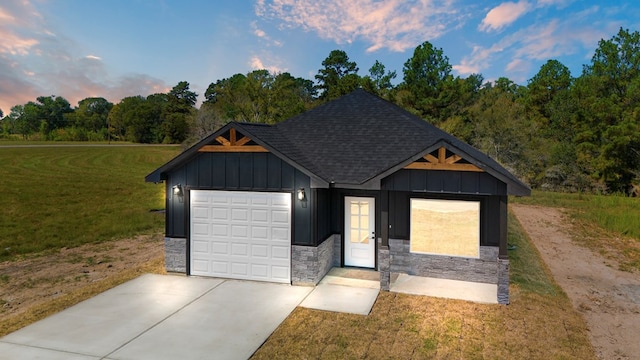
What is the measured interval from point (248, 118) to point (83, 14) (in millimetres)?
24273

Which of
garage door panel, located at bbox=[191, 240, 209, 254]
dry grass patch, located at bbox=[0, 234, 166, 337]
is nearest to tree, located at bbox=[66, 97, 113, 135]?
dry grass patch, located at bbox=[0, 234, 166, 337]

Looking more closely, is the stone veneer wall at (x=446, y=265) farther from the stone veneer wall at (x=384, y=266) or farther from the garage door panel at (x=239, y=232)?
the garage door panel at (x=239, y=232)

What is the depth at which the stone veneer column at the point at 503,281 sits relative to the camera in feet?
28.4

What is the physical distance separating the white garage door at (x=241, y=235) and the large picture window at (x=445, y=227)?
3.70m

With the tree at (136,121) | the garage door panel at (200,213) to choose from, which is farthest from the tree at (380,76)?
the tree at (136,121)

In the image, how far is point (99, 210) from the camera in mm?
22172

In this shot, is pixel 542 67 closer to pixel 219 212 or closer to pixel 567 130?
pixel 567 130

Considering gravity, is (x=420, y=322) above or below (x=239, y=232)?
below

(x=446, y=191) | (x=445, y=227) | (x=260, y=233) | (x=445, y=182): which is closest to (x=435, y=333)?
(x=446, y=191)

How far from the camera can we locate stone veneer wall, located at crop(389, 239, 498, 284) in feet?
33.4

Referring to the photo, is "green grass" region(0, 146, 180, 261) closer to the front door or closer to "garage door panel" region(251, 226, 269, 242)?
"garage door panel" region(251, 226, 269, 242)

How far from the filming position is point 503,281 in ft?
28.6

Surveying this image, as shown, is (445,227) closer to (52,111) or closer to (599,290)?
(599,290)

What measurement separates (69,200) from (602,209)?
1332 inches
